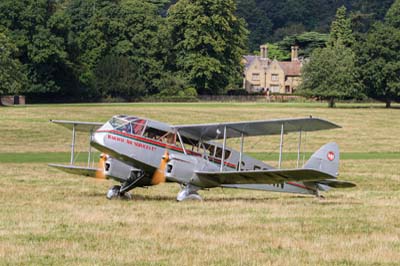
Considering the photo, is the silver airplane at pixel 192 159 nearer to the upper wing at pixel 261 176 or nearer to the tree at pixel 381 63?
the upper wing at pixel 261 176

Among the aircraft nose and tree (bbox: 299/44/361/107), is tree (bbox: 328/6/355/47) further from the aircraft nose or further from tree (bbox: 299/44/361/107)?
the aircraft nose

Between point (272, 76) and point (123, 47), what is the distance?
4743cm

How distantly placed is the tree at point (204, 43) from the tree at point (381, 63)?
76.1 feet

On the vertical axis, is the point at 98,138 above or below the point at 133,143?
above

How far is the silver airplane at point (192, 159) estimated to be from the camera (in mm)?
24250

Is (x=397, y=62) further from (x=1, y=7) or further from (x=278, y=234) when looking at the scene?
(x=278, y=234)

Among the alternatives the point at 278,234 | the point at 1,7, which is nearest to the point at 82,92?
the point at 1,7

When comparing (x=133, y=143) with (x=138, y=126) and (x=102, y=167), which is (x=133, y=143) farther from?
(x=102, y=167)

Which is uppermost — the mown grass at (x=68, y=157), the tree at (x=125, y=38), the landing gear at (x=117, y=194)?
the tree at (x=125, y=38)

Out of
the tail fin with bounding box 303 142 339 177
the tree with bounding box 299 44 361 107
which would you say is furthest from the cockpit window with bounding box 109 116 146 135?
the tree with bounding box 299 44 361 107

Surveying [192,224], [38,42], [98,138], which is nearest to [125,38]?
[38,42]

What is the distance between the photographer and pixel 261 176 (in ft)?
80.7

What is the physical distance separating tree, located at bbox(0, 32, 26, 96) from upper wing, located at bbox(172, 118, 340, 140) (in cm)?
7551

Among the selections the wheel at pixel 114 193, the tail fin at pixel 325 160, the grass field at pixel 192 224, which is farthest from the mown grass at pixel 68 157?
the tail fin at pixel 325 160
